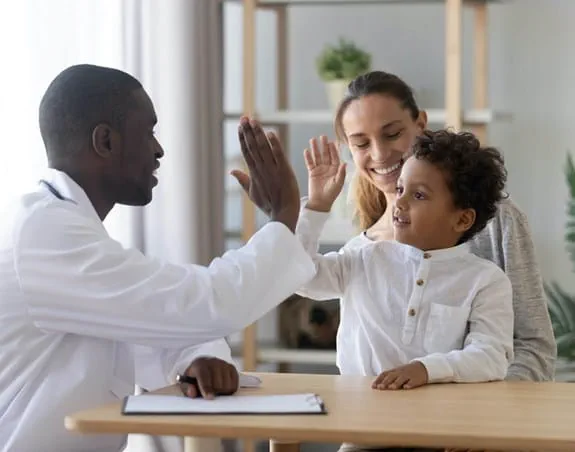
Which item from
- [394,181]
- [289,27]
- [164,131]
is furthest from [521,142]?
[394,181]

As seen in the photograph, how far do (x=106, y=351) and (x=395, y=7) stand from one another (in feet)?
7.79

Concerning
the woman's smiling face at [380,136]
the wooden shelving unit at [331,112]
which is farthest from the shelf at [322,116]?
the woman's smiling face at [380,136]

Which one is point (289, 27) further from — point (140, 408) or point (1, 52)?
point (140, 408)

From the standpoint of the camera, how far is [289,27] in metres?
3.88

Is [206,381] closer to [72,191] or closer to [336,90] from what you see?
[72,191]

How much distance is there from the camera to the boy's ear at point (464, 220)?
77.6 inches

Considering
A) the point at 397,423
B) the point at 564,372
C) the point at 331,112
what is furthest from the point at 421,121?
the point at 564,372

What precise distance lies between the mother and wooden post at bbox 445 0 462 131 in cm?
108

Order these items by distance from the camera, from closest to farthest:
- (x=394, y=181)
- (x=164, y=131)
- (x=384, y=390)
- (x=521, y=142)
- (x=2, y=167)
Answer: (x=384, y=390) < (x=394, y=181) < (x=2, y=167) < (x=164, y=131) < (x=521, y=142)

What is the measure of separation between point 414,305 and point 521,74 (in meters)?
2.02

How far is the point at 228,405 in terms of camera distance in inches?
58.4

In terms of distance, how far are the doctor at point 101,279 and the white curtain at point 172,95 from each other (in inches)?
45.3

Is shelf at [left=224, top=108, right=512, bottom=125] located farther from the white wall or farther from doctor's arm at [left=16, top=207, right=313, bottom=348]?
doctor's arm at [left=16, top=207, right=313, bottom=348]

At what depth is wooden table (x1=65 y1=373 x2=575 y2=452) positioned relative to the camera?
1.33 m
